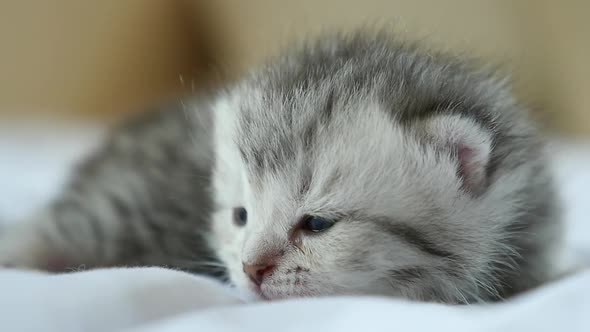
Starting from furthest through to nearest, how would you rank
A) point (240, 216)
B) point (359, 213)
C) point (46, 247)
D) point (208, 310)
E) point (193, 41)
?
point (193, 41), point (46, 247), point (240, 216), point (359, 213), point (208, 310)

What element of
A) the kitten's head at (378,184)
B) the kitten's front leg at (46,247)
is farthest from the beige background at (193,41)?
the kitten's head at (378,184)

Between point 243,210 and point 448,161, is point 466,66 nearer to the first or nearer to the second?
point 448,161

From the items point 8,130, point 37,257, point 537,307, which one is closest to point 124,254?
point 37,257

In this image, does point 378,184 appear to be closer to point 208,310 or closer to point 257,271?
point 257,271

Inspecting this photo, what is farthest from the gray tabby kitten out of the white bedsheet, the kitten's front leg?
the kitten's front leg

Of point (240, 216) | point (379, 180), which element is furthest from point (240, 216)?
point (379, 180)

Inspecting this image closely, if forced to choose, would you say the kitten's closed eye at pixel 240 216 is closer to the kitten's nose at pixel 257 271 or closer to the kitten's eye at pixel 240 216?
the kitten's eye at pixel 240 216
